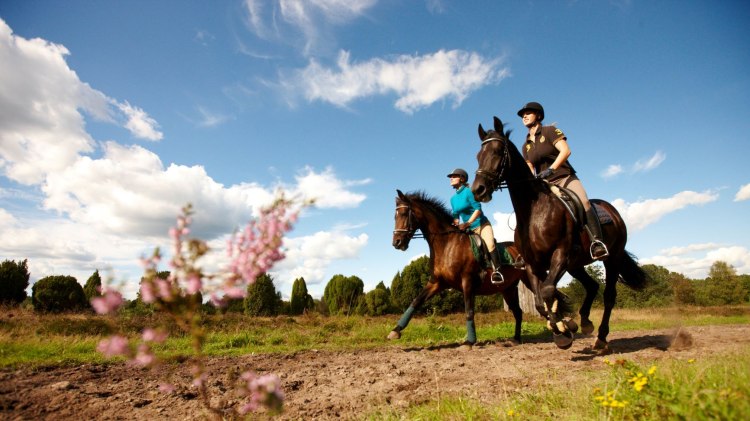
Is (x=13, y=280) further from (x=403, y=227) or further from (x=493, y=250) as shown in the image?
(x=493, y=250)

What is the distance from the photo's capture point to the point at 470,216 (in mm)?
7703

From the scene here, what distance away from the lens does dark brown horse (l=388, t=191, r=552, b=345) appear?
723 cm

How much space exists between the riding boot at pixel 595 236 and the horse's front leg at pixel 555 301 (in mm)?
651

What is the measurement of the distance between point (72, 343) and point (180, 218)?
8059 mm

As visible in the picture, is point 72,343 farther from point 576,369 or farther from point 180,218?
point 576,369

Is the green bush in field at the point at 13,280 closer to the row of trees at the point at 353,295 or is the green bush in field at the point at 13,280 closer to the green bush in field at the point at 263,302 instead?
the row of trees at the point at 353,295

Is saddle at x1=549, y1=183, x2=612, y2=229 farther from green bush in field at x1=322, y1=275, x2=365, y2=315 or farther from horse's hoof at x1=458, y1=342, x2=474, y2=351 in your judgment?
green bush in field at x1=322, y1=275, x2=365, y2=315

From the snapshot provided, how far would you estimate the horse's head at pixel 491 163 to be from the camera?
484cm

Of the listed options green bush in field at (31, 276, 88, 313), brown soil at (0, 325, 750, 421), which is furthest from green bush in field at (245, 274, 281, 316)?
brown soil at (0, 325, 750, 421)

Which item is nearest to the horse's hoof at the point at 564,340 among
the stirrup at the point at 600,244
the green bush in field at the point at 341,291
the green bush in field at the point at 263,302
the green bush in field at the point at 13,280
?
the stirrup at the point at 600,244

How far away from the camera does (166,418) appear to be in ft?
10.9

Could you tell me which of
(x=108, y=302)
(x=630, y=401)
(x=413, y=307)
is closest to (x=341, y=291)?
(x=413, y=307)

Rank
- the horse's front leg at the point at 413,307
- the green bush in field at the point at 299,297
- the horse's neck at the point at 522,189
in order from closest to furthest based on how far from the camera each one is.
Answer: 1. the horse's neck at the point at 522,189
2. the horse's front leg at the point at 413,307
3. the green bush in field at the point at 299,297

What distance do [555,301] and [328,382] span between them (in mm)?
3182
